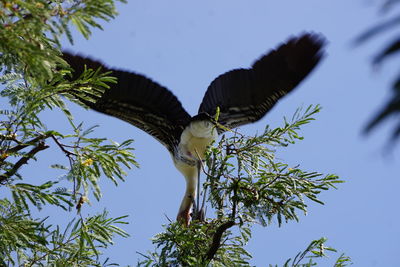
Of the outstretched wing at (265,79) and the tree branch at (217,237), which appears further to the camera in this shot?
the outstretched wing at (265,79)

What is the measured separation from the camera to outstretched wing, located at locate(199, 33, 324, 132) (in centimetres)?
389

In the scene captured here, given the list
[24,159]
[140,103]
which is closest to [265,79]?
[140,103]

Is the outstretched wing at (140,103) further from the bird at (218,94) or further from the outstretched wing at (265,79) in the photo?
the outstretched wing at (265,79)

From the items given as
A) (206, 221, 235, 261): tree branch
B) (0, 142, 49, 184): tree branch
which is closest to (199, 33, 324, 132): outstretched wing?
(206, 221, 235, 261): tree branch

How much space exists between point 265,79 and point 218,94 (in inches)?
13.4

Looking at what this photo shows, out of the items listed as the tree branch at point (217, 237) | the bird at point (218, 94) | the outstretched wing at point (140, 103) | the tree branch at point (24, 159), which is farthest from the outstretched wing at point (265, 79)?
the tree branch at point (24, 159)

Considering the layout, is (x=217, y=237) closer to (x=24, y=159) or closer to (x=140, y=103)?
(x=24, y=159)

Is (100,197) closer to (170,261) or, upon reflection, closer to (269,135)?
(170,261)

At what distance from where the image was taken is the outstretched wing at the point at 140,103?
3.98 m

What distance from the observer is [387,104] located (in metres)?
0.46

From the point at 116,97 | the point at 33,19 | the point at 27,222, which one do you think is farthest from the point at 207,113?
the point at 33,19

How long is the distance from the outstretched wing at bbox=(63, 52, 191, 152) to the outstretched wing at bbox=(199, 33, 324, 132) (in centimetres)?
24

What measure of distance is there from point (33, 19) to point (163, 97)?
2007 millimetres

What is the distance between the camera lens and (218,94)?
3.94 m
